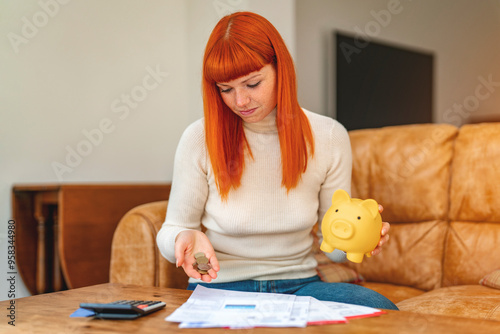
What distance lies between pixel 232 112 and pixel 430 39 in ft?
10.6

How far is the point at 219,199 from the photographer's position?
1406 millimetres

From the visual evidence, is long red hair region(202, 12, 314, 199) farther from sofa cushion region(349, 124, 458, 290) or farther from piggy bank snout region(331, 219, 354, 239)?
sofa cushion region(349, 124, 458, 290)

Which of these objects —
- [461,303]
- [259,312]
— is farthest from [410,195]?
[259,312]

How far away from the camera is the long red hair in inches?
49.0

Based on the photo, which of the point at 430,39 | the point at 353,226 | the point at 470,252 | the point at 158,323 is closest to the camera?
the point at 158,323

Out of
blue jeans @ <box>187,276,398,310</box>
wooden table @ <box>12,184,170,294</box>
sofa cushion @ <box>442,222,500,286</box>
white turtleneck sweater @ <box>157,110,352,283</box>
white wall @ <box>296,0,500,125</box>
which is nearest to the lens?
blue jeans @ <box>187,276,398,310</box>

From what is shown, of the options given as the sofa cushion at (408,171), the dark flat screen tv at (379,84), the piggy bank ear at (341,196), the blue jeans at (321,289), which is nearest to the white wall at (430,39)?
the dark flat screen tv at (379,84)

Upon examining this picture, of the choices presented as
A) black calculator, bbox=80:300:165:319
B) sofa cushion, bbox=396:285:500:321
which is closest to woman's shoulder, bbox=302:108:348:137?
sofa cushion, bbox=396:285:500:321

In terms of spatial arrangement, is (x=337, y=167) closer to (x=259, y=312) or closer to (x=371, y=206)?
(x=371, y=206)

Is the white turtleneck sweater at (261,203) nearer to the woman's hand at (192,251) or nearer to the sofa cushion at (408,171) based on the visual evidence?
the woman's hand at (192,251)

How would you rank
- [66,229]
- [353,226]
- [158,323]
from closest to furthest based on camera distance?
[158,323] < [353,226] < [66,229]

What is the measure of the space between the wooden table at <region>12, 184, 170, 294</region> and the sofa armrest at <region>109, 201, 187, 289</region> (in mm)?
536

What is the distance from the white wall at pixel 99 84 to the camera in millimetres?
2367

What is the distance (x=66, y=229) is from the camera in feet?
6.79
